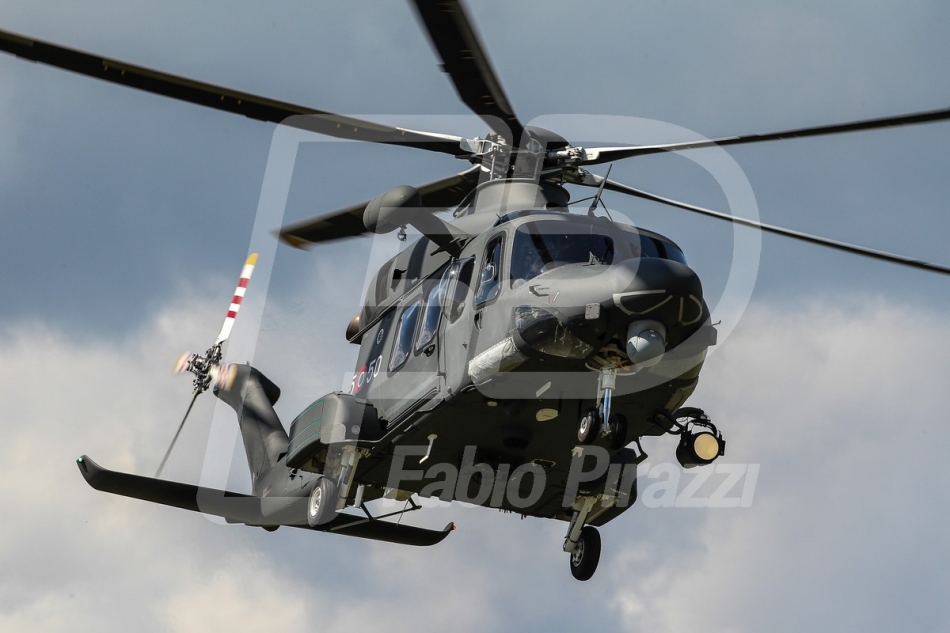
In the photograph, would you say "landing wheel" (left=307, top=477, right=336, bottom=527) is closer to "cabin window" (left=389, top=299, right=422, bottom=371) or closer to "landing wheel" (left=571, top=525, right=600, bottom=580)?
"cabin window" (left=389, top=299, right=422, bottom=371)

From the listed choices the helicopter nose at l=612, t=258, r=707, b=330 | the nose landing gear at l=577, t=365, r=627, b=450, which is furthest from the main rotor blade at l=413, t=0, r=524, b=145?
the nose landing gear at l=577, t=365, r=627, b=450

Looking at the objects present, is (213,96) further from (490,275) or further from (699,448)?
(699,448)

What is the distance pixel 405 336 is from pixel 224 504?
3.74 meters

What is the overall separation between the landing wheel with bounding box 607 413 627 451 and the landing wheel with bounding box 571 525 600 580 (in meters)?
2.60

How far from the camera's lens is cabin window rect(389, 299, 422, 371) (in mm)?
15414

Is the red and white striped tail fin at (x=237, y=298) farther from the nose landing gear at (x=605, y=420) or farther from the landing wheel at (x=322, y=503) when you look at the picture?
the nose landing gear at (x=605, y=420)

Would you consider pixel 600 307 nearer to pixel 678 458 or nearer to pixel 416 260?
pixel 678 458

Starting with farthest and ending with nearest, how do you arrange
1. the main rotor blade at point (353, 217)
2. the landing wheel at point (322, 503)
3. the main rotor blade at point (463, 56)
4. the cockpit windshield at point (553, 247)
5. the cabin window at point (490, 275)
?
the main rotor blade at point (353, 217), the landing wheel at point (322, 503), the cabin window at point (490, 275), the cockpit windshield at point (553, 247), the main rotor blade at point (463, 56)

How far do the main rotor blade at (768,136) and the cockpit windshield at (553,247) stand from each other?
1.59 meters

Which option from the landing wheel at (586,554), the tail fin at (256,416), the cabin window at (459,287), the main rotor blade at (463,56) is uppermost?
the main rotor blade at (463,56)

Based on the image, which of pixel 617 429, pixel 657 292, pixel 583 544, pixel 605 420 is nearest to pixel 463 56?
pixel 657 292

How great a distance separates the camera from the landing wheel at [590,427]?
12938mm

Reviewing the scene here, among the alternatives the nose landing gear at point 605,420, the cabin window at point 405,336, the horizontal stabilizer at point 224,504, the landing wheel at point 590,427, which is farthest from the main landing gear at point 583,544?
the landing wheel at point 590,427


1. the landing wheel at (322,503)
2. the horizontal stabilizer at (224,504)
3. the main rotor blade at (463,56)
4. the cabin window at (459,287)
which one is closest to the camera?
the main rotor blade at (463,56)
